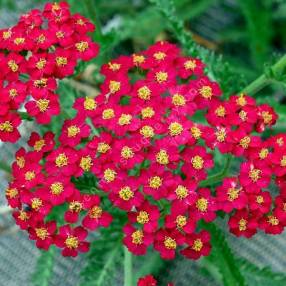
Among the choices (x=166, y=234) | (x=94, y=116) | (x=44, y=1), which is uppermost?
(x=44, y=1)

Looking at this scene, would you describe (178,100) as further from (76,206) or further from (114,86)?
(76,206)

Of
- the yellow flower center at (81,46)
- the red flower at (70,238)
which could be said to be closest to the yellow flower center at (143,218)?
the red flower at (70,238)

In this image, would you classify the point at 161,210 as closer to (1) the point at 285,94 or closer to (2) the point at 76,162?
(2) the point at 76,162

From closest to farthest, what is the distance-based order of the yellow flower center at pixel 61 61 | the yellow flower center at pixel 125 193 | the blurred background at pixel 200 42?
the yellow flower center at pixel 125 193, the yellow flower center at pixel 61 61, the blurred background at pixel 200 42

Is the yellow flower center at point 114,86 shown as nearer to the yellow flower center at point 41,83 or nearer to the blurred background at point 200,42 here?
the yellow flower center at point 41,83

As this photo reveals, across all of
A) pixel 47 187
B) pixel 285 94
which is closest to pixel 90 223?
A: pixel 47 187

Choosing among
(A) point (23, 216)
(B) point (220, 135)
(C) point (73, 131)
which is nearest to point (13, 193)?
(A) point (23, 216)
